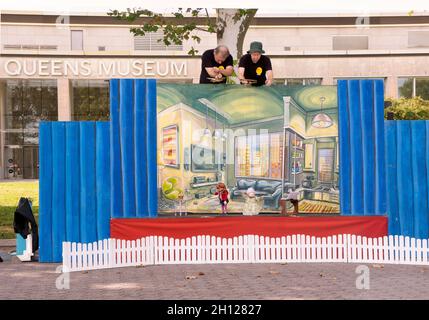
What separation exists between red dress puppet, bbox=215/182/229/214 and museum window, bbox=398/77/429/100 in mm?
41891

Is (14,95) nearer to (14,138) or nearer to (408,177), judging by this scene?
(14,138)

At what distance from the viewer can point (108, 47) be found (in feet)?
176

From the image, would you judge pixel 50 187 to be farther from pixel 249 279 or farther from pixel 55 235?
pixel 249 279

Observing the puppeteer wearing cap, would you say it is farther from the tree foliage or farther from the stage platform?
the tree foliage

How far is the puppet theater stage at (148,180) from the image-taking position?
12.3m

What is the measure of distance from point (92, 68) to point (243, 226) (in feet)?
132

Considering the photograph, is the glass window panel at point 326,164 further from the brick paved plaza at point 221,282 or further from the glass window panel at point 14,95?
the glass window panel at point 14,95

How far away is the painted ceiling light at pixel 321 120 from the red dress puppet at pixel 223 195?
6.99ft

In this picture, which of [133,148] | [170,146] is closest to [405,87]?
[170,146]

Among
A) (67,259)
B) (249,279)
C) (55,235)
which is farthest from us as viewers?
(55,235)

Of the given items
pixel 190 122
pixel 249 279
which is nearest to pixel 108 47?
pixel 190 122

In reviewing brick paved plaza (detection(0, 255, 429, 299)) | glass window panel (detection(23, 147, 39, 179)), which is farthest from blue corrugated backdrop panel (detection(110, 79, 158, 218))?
glass window panel (detection(23, 147, 39, 179))

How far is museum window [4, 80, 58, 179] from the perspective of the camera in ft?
179

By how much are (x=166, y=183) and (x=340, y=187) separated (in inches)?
130
